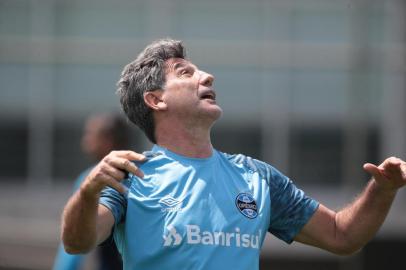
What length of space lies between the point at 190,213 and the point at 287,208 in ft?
1.71

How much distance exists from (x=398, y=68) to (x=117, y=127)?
769 cm

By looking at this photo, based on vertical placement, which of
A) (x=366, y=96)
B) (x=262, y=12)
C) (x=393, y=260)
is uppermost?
(x=262, y=12)

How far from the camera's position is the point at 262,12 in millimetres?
13703

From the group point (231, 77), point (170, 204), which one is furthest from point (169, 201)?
point (231, 77)

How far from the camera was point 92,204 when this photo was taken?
3.76 metres

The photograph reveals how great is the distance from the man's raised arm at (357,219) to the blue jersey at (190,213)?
0.78 feet

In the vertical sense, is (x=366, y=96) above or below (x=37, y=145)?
above

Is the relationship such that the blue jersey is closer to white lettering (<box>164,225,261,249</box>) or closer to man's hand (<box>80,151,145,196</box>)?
white lettering (<box>164,225,261,249</box>)

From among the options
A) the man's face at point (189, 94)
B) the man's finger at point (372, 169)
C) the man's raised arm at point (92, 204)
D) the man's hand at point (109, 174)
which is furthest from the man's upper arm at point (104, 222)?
the man's finger at point (372, 169)

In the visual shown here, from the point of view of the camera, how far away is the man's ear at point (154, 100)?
14.1 ft

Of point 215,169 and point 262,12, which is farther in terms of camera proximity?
point 262,12

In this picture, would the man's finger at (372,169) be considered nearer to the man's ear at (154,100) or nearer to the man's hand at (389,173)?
the man's hand at (389,173)

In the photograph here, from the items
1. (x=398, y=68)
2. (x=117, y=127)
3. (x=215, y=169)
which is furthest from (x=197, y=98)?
(x=398, y=68)

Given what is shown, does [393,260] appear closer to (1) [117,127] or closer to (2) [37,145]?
(1) [117,127]
